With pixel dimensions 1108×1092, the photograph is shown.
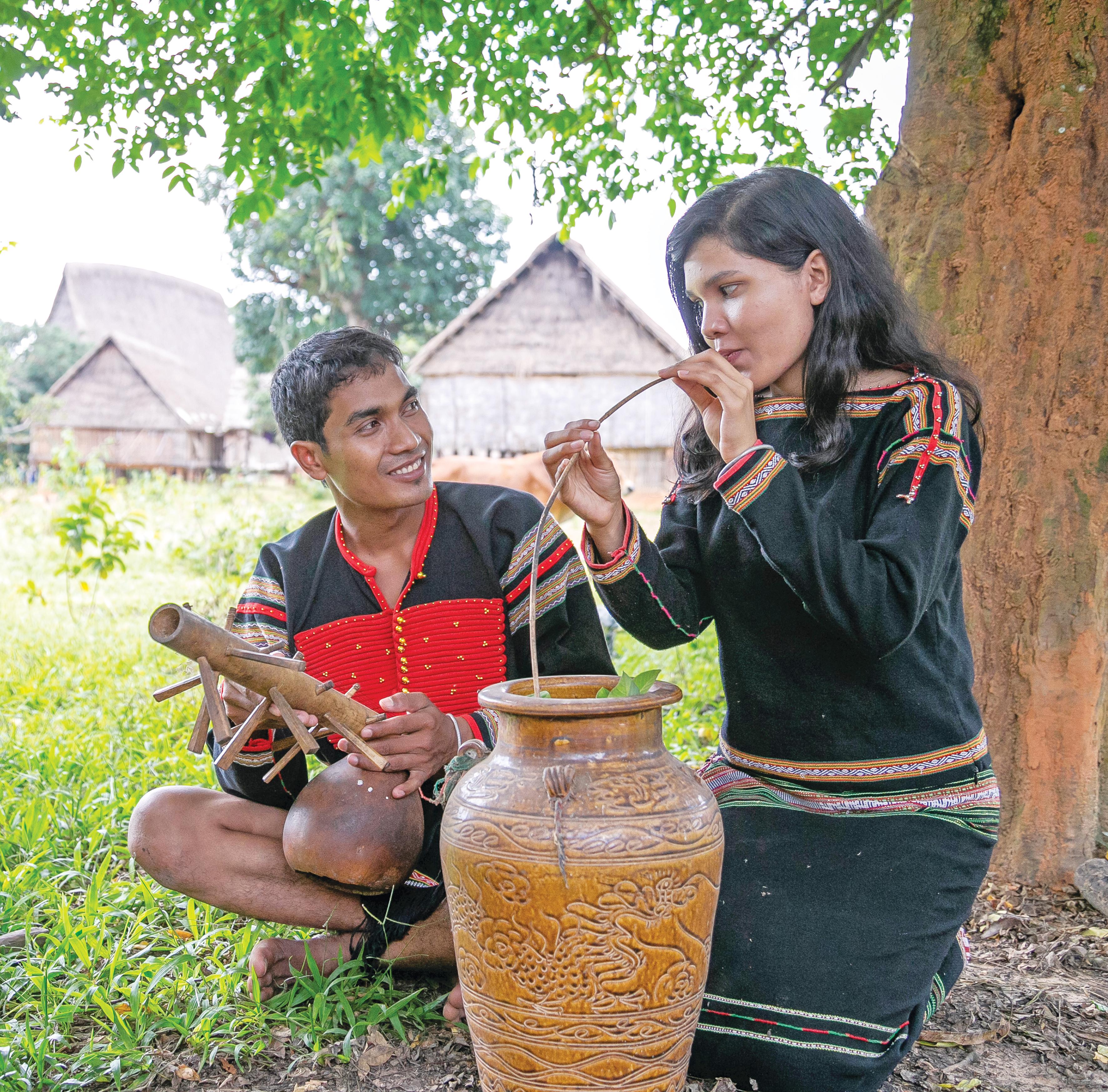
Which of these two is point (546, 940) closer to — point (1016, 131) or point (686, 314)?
point (686, 314)

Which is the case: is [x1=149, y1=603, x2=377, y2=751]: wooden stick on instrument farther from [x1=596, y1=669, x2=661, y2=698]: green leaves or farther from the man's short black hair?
the man's short black hair

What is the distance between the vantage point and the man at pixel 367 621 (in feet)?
8.87

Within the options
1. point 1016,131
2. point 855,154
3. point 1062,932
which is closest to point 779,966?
point 1062,932

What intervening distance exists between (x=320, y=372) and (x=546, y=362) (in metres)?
15.9

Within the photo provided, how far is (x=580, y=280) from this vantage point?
60.4ft

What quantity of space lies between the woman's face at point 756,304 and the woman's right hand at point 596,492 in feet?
1.28

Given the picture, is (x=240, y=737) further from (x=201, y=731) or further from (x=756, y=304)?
(x=756, y=304)

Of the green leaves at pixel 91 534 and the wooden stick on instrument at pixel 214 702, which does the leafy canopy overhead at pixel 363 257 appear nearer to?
the green leaves at pixel 91 534

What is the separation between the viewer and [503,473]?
28.8ft

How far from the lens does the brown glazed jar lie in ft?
6.05

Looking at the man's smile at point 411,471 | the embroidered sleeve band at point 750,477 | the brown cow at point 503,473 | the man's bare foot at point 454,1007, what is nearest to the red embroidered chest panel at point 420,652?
the man's smile at point 411,471

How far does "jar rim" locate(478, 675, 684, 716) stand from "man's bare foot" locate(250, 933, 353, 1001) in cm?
108

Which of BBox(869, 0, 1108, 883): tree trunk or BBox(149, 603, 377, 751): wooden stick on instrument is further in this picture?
BBox(869, 0, 1108, 883): tree trunk

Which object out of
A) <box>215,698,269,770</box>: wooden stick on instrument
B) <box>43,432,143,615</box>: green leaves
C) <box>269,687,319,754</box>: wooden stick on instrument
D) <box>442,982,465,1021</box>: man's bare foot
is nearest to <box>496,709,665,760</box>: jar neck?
<box>269,687,319,754</box>: wooden stick on instrument
